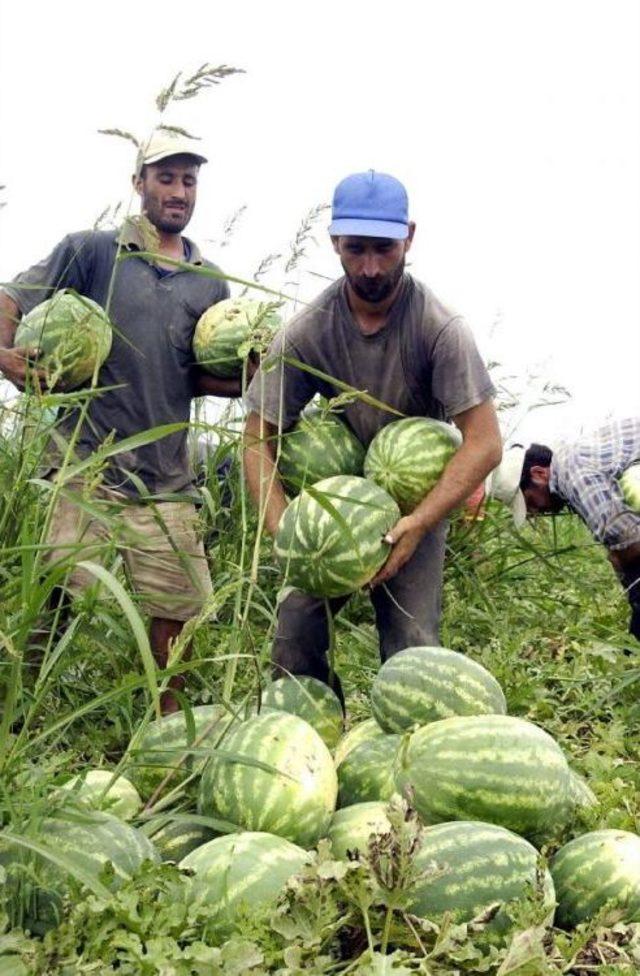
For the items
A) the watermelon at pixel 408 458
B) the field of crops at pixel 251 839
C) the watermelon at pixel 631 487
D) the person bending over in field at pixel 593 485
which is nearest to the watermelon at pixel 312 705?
the field of crops at pixel 251 839

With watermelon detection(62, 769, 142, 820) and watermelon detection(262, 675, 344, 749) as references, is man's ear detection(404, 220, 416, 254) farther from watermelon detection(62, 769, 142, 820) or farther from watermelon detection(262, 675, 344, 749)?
watermelon detection(62, 769, 142, 820)

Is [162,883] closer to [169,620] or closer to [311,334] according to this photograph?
[311,334]

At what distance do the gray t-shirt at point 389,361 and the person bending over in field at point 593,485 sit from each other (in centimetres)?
168

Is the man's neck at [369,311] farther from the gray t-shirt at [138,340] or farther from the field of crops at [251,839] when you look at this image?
the field of crops at [251,839]

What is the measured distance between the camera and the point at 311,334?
475 centimetres

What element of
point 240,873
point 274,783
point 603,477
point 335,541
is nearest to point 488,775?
point 274,783

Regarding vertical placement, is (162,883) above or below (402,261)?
below

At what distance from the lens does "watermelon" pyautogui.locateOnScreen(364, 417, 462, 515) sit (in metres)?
4.51

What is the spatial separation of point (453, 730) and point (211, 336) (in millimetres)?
2547

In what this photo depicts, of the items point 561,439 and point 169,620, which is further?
point 561,439

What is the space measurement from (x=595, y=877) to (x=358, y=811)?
1.73ft

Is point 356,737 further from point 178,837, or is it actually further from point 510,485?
point 510,485

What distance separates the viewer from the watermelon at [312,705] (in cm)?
396

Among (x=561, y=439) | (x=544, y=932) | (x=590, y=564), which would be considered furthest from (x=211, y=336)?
(x=590, y=564)
